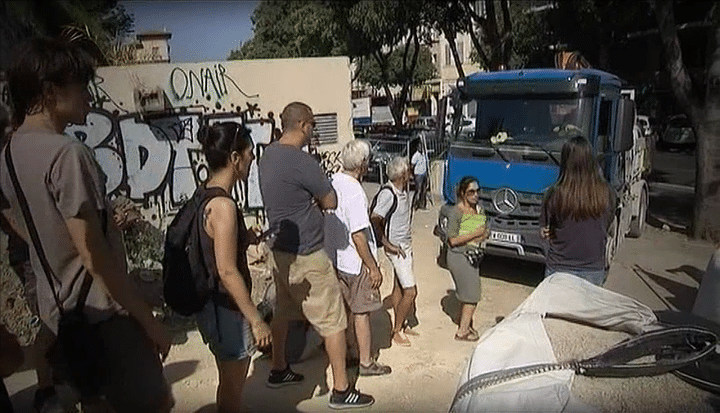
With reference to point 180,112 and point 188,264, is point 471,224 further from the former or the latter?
point 180,112

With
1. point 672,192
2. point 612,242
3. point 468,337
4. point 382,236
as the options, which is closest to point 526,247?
point 612,242

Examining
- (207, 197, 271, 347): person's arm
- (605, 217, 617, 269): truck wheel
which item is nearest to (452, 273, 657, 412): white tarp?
(207, 197, 271, 347): person's arm

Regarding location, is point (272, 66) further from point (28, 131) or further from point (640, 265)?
point (28, 131)

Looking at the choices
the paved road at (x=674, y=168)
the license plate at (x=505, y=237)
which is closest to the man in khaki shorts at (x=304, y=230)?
the license plate at (x=505, y=237)

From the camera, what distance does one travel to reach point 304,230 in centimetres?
319

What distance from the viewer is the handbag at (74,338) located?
173cm

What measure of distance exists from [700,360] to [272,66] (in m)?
6.48

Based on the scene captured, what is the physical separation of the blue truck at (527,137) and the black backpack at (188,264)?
3.97 meters

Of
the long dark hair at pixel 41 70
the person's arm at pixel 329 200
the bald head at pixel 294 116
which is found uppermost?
the long dark hair at pixel 41 70

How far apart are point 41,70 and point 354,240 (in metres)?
2.11

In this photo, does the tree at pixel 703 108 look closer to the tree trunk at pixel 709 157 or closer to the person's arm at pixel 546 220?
the tree trunk at pixel 709 157

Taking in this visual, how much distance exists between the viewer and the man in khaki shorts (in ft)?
10.3

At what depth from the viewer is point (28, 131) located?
5.67 feet

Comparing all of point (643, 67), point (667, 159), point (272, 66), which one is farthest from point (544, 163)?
point (643, 67)
